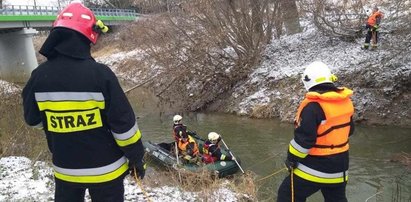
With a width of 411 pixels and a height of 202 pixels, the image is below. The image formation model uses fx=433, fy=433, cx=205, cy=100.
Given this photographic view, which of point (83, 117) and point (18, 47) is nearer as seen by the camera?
point (83, 117)

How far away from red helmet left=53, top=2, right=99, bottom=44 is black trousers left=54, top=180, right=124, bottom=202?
1.05m

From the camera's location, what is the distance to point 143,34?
1725 cm

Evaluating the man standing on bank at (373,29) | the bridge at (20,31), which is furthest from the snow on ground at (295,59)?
the bridge at (20,31)

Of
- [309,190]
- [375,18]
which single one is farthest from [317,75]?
[375,18]

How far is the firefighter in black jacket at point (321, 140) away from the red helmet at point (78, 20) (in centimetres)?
191

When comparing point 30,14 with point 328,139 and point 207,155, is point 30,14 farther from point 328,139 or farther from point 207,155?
point 328,139

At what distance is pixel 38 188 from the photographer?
552cm

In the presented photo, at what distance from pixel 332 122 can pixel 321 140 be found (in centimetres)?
19

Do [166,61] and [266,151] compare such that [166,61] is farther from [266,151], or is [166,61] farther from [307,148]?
[307,148]

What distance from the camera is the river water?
27.2 ft

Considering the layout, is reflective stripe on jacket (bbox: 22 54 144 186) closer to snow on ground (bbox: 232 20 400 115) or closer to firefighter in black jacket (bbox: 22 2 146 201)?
firefighter in black jacket (bbox: 22 2 146 201)

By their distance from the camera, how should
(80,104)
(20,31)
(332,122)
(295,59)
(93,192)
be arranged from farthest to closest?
(20,31) → (295,59) → (332,122) → (93,192) → (80,104)

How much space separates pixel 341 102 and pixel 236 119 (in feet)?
37.6

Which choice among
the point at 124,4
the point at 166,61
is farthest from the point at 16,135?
the point at 124,4
